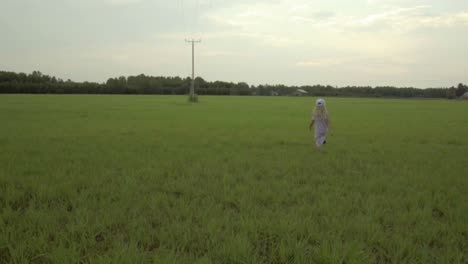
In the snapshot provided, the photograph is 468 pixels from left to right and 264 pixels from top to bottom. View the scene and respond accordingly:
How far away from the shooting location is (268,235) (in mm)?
3748

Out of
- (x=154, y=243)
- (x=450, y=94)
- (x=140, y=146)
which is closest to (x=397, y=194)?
(x=154, y=243)

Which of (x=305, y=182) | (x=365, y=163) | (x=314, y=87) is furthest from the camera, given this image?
(x=314, y=87)

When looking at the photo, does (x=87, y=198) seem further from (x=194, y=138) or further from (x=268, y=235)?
(x=194, y=138)

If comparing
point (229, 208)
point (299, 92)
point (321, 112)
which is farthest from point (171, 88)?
point (229, 208)

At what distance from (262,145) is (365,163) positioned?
3786 millimetres

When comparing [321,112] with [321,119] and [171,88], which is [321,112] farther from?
[171,88]

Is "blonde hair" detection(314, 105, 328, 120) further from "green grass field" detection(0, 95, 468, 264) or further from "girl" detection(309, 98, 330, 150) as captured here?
"green grass field" detection(0, 95, 468, 264)

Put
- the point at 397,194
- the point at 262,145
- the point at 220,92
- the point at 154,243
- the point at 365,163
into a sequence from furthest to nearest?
1. the point at 220,92
2. the point at 262,145
3. the point at 365,163
4. the point at 397,194
5. the point at 154,243

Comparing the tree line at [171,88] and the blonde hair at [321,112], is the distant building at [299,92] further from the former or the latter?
the blonde hair at [321,112]

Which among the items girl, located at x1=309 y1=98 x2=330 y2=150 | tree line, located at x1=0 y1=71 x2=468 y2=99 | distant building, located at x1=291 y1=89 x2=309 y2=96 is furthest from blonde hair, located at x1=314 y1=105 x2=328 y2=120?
distant building, located at x1=291 y1=89 x2=309 y2=96

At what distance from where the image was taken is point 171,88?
108 m

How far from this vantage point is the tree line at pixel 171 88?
3378 inches

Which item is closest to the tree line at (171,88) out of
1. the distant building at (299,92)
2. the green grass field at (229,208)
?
the distant building at (299,92)

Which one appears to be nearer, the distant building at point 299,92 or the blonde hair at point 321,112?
the blonde hair at point 321,112
